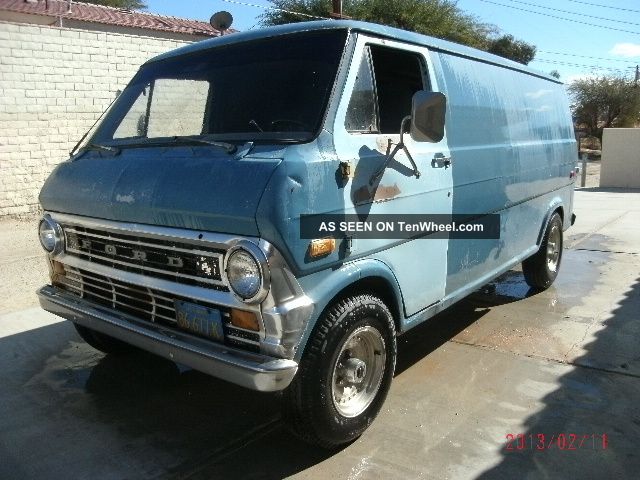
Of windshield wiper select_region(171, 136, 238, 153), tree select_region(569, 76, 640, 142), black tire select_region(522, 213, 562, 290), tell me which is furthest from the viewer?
tree select_region(569, 76, 640, 142)

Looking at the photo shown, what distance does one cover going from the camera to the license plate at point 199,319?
8.93 feet

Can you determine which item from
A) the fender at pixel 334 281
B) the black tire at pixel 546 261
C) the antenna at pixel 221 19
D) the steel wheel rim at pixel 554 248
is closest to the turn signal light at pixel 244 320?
the fender at pixel 334 281

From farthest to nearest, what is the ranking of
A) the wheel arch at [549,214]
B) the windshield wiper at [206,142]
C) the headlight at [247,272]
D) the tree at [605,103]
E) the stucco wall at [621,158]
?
the tree at [605,103] < the stucco wall at [621,158] < the wheel arch at [549,214] < the windshield wiper at [206,142] < the headlight at [247,272]

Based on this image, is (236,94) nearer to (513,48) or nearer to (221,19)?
(221,19)

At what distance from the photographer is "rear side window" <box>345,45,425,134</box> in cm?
310

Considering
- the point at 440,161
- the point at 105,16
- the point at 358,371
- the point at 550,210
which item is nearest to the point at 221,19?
the point at 550,210

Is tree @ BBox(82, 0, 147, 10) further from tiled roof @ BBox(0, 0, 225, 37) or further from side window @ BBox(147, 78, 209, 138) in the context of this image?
side window @ BBox(147, 78, 209, 138)

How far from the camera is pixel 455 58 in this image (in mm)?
3975

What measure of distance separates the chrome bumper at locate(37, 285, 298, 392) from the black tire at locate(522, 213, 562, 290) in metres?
3.97

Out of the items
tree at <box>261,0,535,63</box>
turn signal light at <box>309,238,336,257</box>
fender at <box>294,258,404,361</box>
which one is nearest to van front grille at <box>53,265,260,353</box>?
fender at <box>294,258,404,361</box>

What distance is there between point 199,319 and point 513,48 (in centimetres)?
4554
